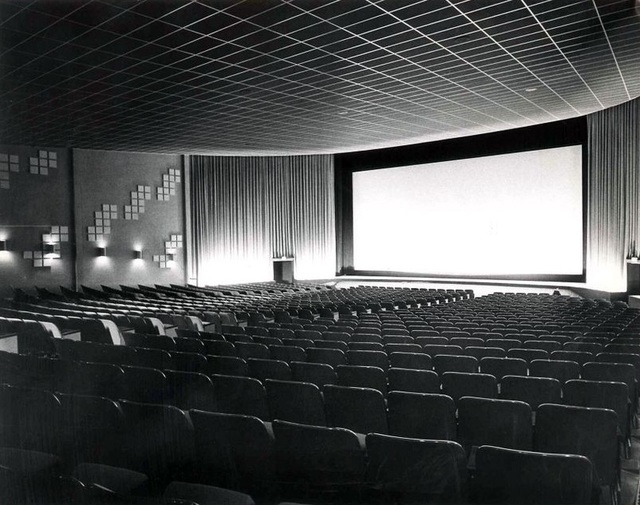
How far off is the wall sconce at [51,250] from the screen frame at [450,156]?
1228cm

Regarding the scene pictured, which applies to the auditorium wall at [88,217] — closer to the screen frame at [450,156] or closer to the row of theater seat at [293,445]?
the screen frame at [450,156]

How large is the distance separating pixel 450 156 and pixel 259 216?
27.9 feet

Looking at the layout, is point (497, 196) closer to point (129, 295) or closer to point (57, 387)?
point (129, 295)

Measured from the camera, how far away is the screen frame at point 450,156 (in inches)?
744

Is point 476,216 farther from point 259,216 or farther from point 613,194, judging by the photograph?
point 259,216

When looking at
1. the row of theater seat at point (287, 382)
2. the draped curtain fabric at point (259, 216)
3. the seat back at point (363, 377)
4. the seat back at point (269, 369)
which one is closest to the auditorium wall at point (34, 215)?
the draped curtain fabric at point (259, 216)

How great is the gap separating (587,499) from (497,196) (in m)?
19.7

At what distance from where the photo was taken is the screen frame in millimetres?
18891

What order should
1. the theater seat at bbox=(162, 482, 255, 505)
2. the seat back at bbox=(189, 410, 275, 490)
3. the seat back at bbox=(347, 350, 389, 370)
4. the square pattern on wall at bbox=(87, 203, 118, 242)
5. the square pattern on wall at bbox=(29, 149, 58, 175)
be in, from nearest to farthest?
the theater seat at bbox=(162, 482, 255, 505), the seat back at bbox=(189, 410, 275, 490), the seat back at bbox=(347, 350, 389, 370), the square pattern on wall at bbox=(29, 149, 58, 175), the square pattern on wall at bbox=(87, 203, 118, 242)

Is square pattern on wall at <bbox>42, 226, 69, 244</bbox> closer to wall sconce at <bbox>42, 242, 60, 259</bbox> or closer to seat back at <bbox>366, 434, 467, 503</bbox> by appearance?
wall sconce at <bbox>42, 242, 60, 259</bbox>

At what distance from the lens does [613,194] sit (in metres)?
17.2

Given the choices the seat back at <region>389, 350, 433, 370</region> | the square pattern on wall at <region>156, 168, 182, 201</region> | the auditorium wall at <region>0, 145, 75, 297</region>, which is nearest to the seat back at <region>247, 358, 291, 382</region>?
the seat back at <region>389, 350, 433, 370</region>

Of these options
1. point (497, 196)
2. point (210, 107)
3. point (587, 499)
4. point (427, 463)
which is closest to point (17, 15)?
point (210, 107)

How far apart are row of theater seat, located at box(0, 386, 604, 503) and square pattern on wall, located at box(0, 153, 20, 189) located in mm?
14718
